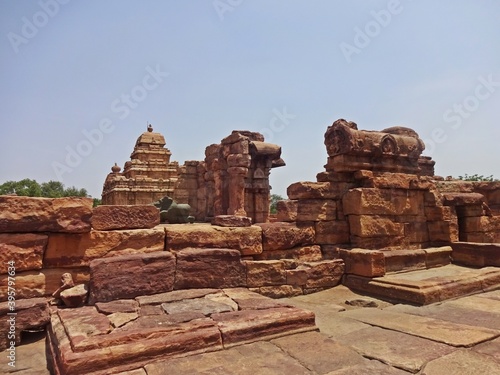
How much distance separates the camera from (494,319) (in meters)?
3.53

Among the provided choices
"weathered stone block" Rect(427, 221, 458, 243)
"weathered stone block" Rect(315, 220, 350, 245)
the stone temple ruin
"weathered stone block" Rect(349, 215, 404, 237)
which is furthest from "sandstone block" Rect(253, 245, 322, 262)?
"weathered stone block" Rect(427, 221, 458, 243)

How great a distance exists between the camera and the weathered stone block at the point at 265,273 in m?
4.61

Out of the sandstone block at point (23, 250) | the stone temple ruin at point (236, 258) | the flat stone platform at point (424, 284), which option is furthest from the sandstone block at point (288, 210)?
the sandstone block at point (23, 250)

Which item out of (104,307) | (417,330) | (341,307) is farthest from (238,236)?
(417,330)

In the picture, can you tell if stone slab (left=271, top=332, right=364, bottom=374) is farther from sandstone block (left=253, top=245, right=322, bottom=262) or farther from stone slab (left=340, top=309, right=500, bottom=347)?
sandstone block (left=253, top=245, right=322, bottom=262)

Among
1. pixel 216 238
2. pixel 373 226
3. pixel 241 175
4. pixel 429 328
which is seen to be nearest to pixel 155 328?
pixel 216 238

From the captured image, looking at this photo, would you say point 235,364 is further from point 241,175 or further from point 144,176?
point 144,176

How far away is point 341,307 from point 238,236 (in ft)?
5.15

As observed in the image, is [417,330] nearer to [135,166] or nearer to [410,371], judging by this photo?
[410,371]

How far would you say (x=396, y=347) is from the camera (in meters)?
2.77

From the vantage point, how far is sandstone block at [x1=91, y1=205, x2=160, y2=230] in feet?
13.3

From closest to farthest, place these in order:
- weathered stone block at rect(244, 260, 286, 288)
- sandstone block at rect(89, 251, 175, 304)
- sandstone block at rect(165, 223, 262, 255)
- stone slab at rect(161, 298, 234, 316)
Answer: stone slab at rect(161, 298, 234, 316), sandstone block at rect(89, 251, 175, 304), sandstone block at rect(165, 223, 262, 255), weathered stone block at rect(244, 260, 286, 288)

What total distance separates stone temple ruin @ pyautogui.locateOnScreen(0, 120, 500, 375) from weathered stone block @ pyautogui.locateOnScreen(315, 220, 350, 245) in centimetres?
2

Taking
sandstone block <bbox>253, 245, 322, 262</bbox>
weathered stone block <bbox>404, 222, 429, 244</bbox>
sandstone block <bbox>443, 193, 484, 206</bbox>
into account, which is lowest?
sandstone block <bbox>253, 245, 322, 262</bbox>
